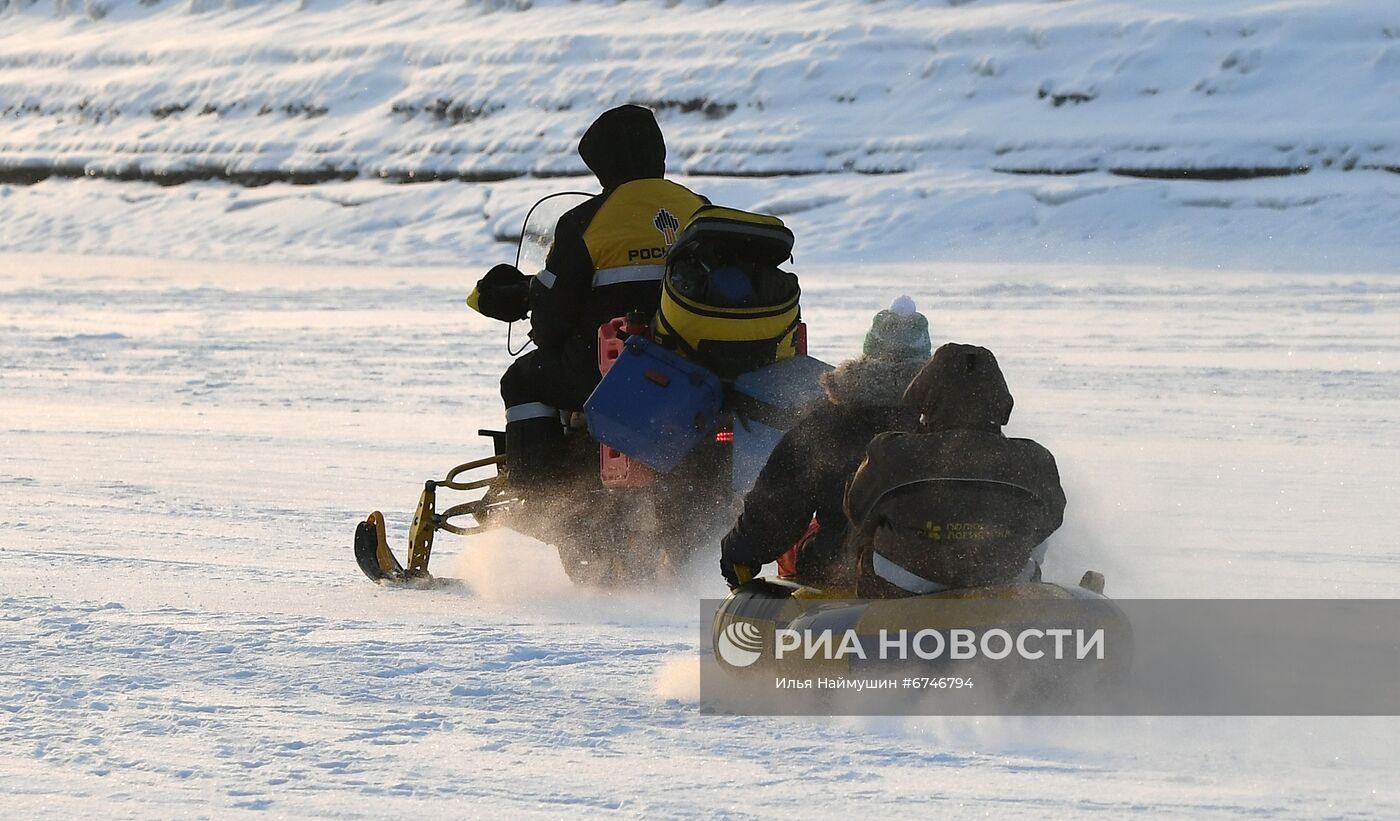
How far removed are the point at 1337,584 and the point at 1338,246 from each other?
60.2ft

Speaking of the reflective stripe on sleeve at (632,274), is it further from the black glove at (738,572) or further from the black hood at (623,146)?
the black glove at (738,572)

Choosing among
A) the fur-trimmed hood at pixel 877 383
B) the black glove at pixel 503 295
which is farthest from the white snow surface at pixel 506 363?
the black glove at pixel 503 295

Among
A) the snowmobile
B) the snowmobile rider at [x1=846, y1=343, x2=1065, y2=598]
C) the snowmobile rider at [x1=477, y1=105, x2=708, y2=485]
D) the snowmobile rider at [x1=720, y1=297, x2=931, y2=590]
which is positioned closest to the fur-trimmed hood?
the snowmobile rider at [x1=720, y1=297, x2=931, y2=590]

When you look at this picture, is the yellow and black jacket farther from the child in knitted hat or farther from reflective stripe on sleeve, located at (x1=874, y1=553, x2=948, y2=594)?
reflective stripe on sleeve, located at (x1=874, y1=553, x2=948, y2=594)

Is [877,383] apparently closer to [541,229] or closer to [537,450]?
[537,450]

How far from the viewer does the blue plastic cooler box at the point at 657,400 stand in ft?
17.7

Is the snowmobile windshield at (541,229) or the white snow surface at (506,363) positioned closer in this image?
the white snow surface at (506,363)

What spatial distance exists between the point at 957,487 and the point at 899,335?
65 cm

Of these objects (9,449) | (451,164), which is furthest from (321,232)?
(9,449)

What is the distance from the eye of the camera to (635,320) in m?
5.57

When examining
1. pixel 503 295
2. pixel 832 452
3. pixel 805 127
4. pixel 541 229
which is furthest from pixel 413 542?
pixel 805 127

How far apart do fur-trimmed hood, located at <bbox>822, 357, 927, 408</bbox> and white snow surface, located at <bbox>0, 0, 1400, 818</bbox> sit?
2.40ft

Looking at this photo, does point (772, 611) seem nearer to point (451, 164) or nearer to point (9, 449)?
point (9, 449)

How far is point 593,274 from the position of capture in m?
5.81
